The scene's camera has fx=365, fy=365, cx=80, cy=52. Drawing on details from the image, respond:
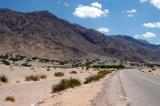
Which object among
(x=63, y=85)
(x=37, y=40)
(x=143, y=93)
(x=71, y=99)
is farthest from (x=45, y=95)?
(x=37, y=40)

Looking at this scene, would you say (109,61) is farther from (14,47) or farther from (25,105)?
(25,105)

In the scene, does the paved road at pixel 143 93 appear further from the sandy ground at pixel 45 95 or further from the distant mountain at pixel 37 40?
the distant mountain at pixel 37 40

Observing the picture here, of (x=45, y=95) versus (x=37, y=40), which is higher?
(x=37, y=40)

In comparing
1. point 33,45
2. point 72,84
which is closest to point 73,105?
point 72,84

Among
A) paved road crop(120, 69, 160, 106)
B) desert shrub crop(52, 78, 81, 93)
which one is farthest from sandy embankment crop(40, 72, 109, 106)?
desert shrub crop(52, 78, 81, 93)

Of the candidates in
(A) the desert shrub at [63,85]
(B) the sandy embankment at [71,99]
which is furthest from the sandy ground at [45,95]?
(A) the desert shrub at [63,85]

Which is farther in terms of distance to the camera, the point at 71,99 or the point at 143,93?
the point at 143,93

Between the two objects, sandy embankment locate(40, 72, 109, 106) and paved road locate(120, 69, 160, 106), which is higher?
paved road locate(120, 69, 160, 106)

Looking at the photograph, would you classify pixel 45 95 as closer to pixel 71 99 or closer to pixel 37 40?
pixel 71 99

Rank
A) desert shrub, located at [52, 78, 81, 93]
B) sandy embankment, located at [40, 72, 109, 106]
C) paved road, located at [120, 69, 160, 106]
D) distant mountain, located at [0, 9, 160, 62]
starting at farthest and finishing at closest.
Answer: distant mountain, located at [0, 9, 160, 62] < desert shrub, located at [52, 78, 81, 93] < sandy embankment, located at [40, 72, 109, 106] < paved road, located at [120, 69, 160, 106]

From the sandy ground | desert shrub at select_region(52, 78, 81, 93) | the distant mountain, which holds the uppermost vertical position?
the distant mountain

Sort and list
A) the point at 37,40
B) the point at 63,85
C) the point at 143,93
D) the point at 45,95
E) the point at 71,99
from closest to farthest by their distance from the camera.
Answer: the point at 71,99 → the point at 143,93 → the point at 45,95 → the point at 63,85 → the point at 37,40

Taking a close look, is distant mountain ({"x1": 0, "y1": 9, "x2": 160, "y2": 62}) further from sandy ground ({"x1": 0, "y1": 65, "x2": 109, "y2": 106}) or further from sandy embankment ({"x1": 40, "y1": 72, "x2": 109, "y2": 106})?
sandy embankment ({"x1": 40, "y1": 72, "x2": 109, "y2": 106})

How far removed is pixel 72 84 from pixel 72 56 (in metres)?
141
